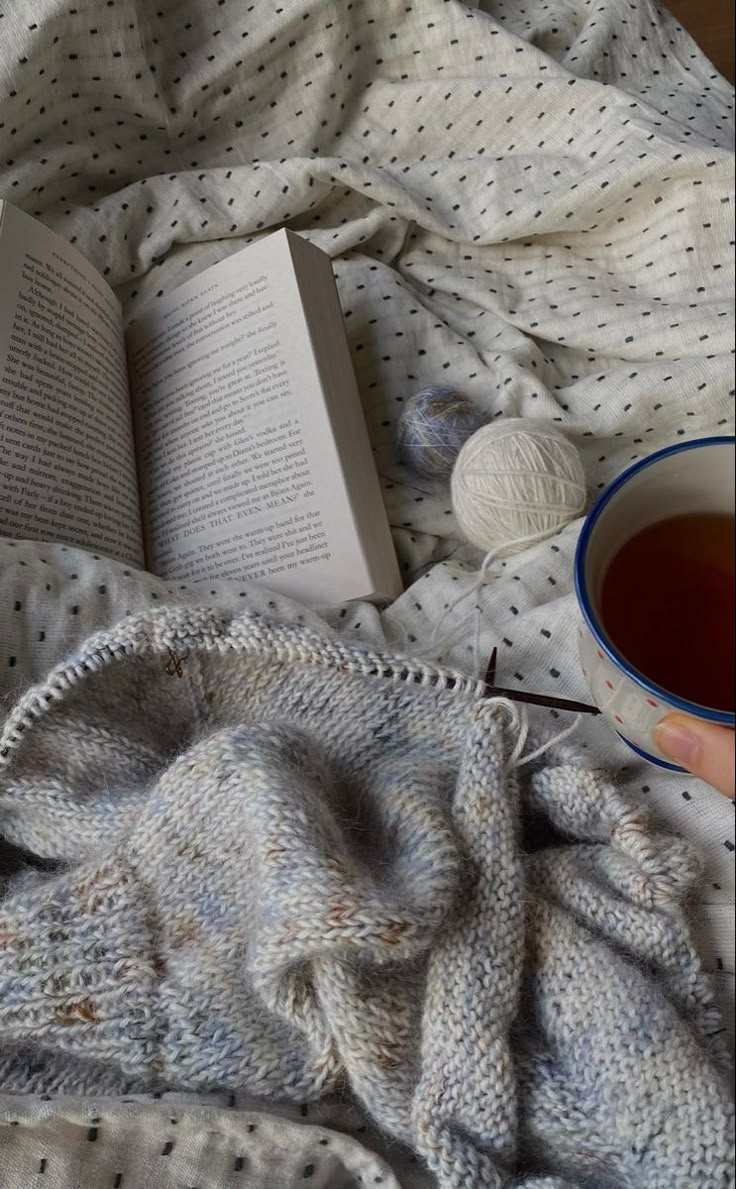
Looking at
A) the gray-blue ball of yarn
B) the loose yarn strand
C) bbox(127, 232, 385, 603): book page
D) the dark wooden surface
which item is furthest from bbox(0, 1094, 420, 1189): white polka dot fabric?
the dark wooden surface

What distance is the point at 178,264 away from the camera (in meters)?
0.72

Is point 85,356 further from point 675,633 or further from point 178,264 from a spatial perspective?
point 675,633

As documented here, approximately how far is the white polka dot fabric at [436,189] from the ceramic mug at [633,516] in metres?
0.19

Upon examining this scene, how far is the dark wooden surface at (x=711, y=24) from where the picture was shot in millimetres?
857

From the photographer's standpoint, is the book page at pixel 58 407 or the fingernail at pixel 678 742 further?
the book page at pixel 58 407

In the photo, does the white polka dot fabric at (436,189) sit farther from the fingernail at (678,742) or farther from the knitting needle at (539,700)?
the fingernail at (678,742)

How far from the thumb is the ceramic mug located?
1 cm

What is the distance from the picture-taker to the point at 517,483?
0.58 meters

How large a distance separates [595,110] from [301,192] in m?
0.23

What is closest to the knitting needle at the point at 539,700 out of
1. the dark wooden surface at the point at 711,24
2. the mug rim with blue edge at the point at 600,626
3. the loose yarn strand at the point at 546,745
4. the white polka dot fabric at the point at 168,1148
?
the loose yarn strand at the point at 546,745

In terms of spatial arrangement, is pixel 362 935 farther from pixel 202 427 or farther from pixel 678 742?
pixel 202 427

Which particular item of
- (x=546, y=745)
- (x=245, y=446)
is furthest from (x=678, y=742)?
(x=245, y=446)

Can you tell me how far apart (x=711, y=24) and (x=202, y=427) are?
65cm

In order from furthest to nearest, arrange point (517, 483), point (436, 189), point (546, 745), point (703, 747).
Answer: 1. point (436, 189)
2. point (517, 483)
3. point (546, 745)
4. point (703, 747)
